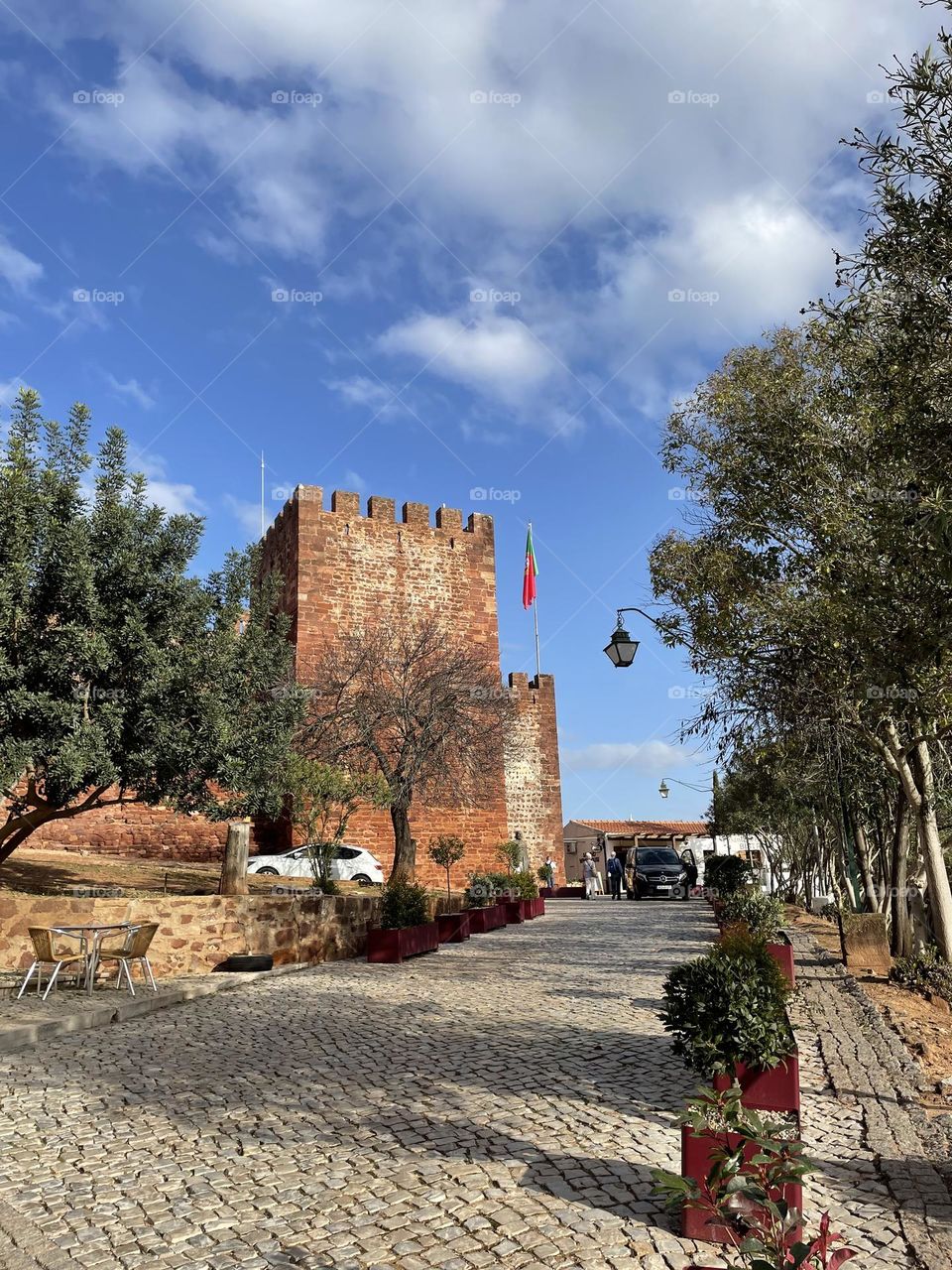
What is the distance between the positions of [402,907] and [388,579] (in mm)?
15761

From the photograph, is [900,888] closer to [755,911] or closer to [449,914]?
[755,911]

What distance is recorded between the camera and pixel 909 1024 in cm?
808

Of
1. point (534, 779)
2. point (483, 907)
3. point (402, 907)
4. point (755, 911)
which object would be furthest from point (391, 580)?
point (755, 911)

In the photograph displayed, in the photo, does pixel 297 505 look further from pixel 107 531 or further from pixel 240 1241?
pixel 240 1241

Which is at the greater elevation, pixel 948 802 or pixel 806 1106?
pixel 948 802

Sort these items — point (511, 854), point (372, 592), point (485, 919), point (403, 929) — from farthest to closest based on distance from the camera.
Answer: point (372, 592)
point (511, 854)
point (485, 919)
point (403, 929)

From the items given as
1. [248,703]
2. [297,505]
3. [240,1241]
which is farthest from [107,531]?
[297,505]

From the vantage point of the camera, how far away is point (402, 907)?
13.5 metres

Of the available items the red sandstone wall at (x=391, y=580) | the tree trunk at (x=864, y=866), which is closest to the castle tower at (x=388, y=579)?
the red sandstone wall at (x=391, y=580)

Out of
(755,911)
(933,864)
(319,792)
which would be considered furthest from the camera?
(319,792)

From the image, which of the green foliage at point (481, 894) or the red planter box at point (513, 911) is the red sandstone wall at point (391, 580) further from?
the red planter box at point (513, 911)

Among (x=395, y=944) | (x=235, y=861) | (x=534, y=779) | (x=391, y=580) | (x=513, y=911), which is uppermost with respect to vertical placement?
(x=391, y=580)

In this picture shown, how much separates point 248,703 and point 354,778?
159 inches

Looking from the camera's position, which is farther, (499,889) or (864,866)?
(499,889)
